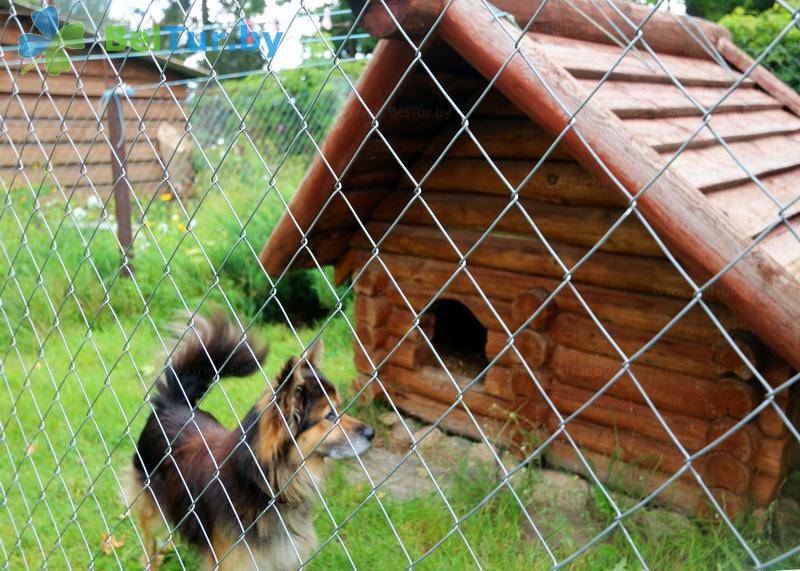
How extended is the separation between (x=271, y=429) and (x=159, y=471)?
2.64ft

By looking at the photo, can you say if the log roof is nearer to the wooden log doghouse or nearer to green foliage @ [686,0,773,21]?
the wooden log doghouse

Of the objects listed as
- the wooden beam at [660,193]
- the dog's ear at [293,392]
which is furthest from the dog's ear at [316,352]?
the wooden beam at [660,193]

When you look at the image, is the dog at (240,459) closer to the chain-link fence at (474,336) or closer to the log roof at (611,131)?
the chain-link fence at (474,336)

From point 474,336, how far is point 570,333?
1.65 metres

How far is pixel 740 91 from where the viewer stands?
4336 millimetres

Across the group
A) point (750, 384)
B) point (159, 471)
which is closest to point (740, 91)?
point (750, 384)

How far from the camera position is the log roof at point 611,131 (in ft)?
6.60

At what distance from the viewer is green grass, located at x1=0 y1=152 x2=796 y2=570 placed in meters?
2.94

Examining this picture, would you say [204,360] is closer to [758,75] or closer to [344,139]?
[344,139]

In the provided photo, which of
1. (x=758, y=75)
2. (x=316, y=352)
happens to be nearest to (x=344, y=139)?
(x=316, y=352)

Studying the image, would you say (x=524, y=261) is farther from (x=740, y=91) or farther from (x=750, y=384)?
(x=740, y=91)

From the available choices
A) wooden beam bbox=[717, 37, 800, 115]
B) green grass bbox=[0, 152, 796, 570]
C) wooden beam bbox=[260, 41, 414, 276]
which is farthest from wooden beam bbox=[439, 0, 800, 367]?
wooden beam bbox=[717, 37, 800, 115]

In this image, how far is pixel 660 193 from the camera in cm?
206

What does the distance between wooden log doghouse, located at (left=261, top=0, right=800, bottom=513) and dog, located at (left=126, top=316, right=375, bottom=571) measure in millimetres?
364
